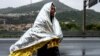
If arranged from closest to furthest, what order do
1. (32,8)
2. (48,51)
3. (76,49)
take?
(48,51)
(76,49)
(32,8)

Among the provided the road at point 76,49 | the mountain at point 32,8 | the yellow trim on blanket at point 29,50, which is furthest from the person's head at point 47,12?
the mountain at point 32,8

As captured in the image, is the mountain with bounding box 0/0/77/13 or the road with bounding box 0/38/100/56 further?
the mountain with bounding box 0/0/77/13

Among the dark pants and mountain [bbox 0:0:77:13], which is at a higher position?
mountain [bbox 0:0:77:13]

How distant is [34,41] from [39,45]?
113mm

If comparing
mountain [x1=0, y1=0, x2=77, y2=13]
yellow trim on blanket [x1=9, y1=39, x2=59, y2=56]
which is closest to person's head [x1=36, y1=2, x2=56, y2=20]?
yellow trim on blanket [x1=9, y1=39, x2=59, y2=56]

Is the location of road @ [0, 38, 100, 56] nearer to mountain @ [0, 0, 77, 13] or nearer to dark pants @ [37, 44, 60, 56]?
dark pants @ [37, 44, 60, 56]

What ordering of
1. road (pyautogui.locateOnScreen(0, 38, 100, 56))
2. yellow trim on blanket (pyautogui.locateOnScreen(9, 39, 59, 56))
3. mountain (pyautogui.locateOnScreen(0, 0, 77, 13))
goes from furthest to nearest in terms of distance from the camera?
mountain (pyautogui.locateOnScreen(0, 0, 77, 13)), road (pyautogui.locateOnScreen(0, 38, 100, 56)), yellow trim on blanket (pyautogui.locateOnScreen(9, 39, 59, 56))

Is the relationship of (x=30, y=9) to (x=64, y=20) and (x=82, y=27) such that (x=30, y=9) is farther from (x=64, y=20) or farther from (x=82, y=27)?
(x=82, y=27)

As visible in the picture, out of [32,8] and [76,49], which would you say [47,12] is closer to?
[76,49]

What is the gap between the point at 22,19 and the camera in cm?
3216

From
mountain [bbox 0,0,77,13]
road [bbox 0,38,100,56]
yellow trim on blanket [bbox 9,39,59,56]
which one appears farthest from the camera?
mountain [bbox 0,0,77,13]

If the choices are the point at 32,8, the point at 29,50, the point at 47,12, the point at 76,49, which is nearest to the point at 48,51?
the point at 29,50

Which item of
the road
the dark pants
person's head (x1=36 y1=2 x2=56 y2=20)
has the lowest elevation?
the road

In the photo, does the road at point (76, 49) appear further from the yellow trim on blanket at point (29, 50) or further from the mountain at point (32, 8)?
the mountain at point (32, 8)
